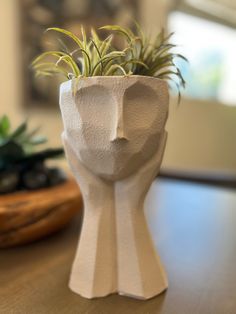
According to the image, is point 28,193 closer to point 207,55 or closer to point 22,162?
point 22,162

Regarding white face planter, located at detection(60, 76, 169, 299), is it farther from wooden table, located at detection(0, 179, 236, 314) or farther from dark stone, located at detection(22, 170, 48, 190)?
dark stone, located at detection(22, 170, 48, 190)

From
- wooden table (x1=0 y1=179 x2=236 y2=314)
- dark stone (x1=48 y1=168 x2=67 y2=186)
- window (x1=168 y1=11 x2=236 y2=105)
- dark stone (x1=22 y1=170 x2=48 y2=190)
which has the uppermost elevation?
window (x1=168 y1=11 x2=236 y2=105)

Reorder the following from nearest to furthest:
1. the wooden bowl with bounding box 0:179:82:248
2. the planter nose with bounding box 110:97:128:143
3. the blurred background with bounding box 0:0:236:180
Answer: the planter nose with bounding box 110:97:128:143
the wooden bowl with bounding box 0:179:82:248
the blurred background with bounding box 0:0:236:180

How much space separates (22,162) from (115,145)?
241 millimetres

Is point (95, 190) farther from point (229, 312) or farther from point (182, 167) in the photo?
point (182, 167)

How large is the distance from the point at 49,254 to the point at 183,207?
35 cm

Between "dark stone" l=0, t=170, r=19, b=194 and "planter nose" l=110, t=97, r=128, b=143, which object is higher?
"planter nose" l=110, t=97, r=128, b=143

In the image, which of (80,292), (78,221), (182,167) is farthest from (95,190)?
(182,167)

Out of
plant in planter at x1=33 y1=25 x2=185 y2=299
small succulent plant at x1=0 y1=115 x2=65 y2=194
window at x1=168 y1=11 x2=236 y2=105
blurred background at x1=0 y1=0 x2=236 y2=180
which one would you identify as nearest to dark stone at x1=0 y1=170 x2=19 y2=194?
small succulent plant at x1=0 y1=115 x2=65 y2=194

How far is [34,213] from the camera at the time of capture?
422 mm

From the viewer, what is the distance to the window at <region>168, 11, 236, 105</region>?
125cm

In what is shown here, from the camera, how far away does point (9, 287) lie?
35cm

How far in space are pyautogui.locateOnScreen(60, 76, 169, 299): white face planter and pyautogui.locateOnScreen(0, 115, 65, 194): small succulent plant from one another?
153mm

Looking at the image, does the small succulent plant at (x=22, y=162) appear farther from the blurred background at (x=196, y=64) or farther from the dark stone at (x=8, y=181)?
the blurred background at (x=196, y=64)
